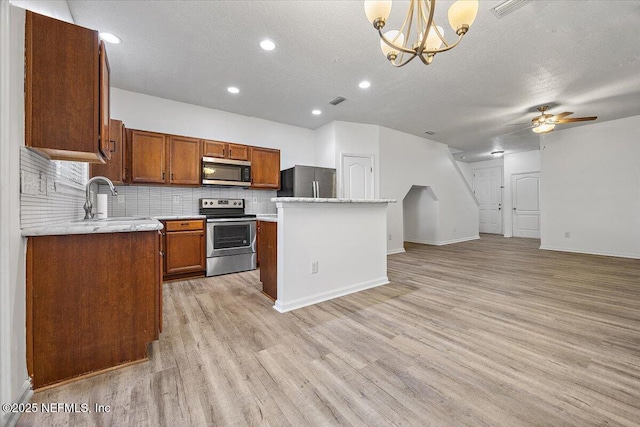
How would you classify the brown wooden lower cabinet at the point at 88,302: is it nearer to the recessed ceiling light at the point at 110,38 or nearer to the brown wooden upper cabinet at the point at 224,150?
the recessed ceiling light at the point at 110,38

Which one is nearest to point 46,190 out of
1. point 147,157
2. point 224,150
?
point 147,157

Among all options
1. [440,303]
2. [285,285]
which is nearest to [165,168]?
[285,285]

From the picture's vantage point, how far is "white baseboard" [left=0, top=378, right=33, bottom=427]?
110cm

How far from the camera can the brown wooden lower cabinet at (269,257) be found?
2676 mm

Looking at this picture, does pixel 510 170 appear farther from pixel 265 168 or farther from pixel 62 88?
pixel 62 88

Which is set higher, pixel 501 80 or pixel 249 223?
pixel 501 80

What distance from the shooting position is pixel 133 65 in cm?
303

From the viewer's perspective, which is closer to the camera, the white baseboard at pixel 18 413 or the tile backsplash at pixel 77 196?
the white baseboard at pixel 18 413

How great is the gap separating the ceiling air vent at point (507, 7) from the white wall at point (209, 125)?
3.78 meters

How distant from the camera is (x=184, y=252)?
3600 millimetres

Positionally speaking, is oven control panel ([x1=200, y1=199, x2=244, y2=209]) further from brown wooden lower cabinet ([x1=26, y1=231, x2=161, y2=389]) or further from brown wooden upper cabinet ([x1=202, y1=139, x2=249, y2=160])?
brown wooden lower cabinet ([x1=26, y1=231, x2=161, y2=389])

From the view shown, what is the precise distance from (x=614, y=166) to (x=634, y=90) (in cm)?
213

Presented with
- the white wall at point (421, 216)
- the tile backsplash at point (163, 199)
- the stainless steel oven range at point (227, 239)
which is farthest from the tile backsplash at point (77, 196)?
the white wall at point (421, 216)

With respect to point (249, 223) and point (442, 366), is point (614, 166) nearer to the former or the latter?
point (442, 366)
